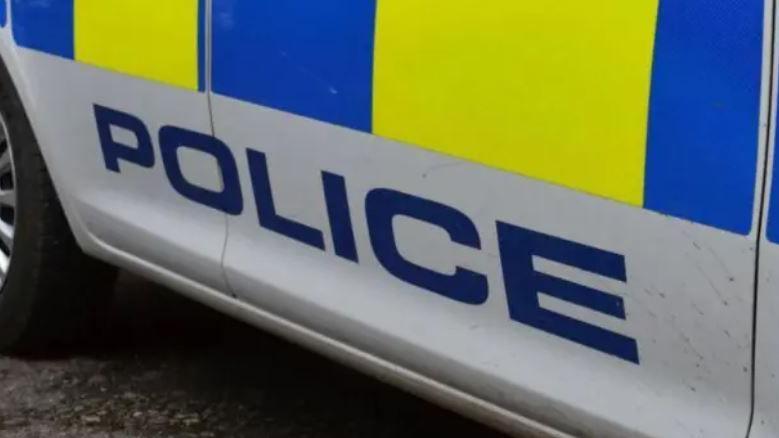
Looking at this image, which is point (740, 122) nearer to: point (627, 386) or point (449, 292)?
point (627, 386)

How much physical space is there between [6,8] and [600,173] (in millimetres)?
1529

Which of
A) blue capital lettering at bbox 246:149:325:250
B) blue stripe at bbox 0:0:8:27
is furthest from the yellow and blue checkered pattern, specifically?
blue stripe at bbox 0:0:8:27

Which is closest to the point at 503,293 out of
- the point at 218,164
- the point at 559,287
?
the point at 559,287

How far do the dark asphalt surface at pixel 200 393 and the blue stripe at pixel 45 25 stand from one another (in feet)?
2.51

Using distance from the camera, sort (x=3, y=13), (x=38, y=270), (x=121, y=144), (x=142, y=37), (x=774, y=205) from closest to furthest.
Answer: (x=774, y=205) < (x=142, y=37) < (x=121, y=144) < (x=3, y=13) < (x=38, y=270)

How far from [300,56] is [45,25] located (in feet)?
2.58

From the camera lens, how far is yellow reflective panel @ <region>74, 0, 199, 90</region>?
2514 mm

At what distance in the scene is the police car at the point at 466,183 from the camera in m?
1.75

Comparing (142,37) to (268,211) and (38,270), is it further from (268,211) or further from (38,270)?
(38,270)

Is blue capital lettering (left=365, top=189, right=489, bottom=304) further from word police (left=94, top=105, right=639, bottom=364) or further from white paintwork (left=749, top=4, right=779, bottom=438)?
white paintwork (left=749, top=4, right=779, bottom=438)

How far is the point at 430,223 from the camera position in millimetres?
2127

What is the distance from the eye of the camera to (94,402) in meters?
3.20

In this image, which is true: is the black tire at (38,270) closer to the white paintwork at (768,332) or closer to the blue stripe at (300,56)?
the blue stripe at (300,56)

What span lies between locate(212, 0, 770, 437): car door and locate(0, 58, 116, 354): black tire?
0.77 metres
